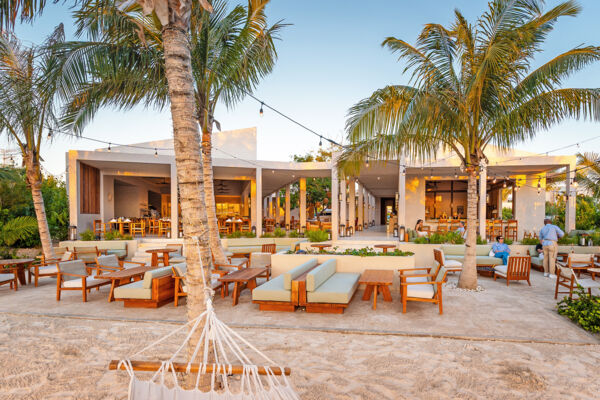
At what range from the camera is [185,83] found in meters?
2.62

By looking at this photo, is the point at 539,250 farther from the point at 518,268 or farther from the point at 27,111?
the point at 27,111

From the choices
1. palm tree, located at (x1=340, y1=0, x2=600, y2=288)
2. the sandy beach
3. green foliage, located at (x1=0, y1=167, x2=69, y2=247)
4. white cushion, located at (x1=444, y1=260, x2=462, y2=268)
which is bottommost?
the sandy beach

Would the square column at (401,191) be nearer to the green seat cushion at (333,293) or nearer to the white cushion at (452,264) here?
the white cushion at (452,264)

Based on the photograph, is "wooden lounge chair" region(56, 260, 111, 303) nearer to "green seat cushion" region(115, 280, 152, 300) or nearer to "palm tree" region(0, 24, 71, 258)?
"green seat cushion" region(115, 280, 152, 300)

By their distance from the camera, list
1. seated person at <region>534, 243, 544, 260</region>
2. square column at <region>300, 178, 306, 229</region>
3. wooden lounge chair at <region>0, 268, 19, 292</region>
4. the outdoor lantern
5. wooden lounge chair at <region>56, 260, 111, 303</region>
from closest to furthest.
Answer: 1. wooden lounge chair at <region>56, 260, 111, 303</region>
2. wooden lounge chair at <region>0, 268, 19, 292</region>
3. seated person at <region>534, 243, 544, 260</region>
4. the outdoor lantern
5. square column at <region>300, 178, 306, 229</region>

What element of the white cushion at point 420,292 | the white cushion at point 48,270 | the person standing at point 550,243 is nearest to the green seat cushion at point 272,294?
the white cushion at point 420,292

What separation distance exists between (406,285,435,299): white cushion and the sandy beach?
275mm

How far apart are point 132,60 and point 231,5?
95.1 inches

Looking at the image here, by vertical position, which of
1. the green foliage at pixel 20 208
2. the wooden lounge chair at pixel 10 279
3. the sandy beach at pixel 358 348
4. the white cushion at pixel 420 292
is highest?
the green foliage at pixel 20 208

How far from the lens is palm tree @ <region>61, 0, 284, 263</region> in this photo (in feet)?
19.4

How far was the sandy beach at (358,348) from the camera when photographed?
3.13 m

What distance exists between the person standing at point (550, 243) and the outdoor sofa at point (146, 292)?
896 centimetres

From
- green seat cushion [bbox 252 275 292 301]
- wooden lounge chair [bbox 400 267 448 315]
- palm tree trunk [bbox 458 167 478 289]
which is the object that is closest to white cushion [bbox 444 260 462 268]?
palm tree trunk [bbox 458 167 478 289]

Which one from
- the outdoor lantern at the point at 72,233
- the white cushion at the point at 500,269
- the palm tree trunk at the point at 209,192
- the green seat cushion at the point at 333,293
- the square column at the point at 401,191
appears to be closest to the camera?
the green seat cushion at the point at 333,293
